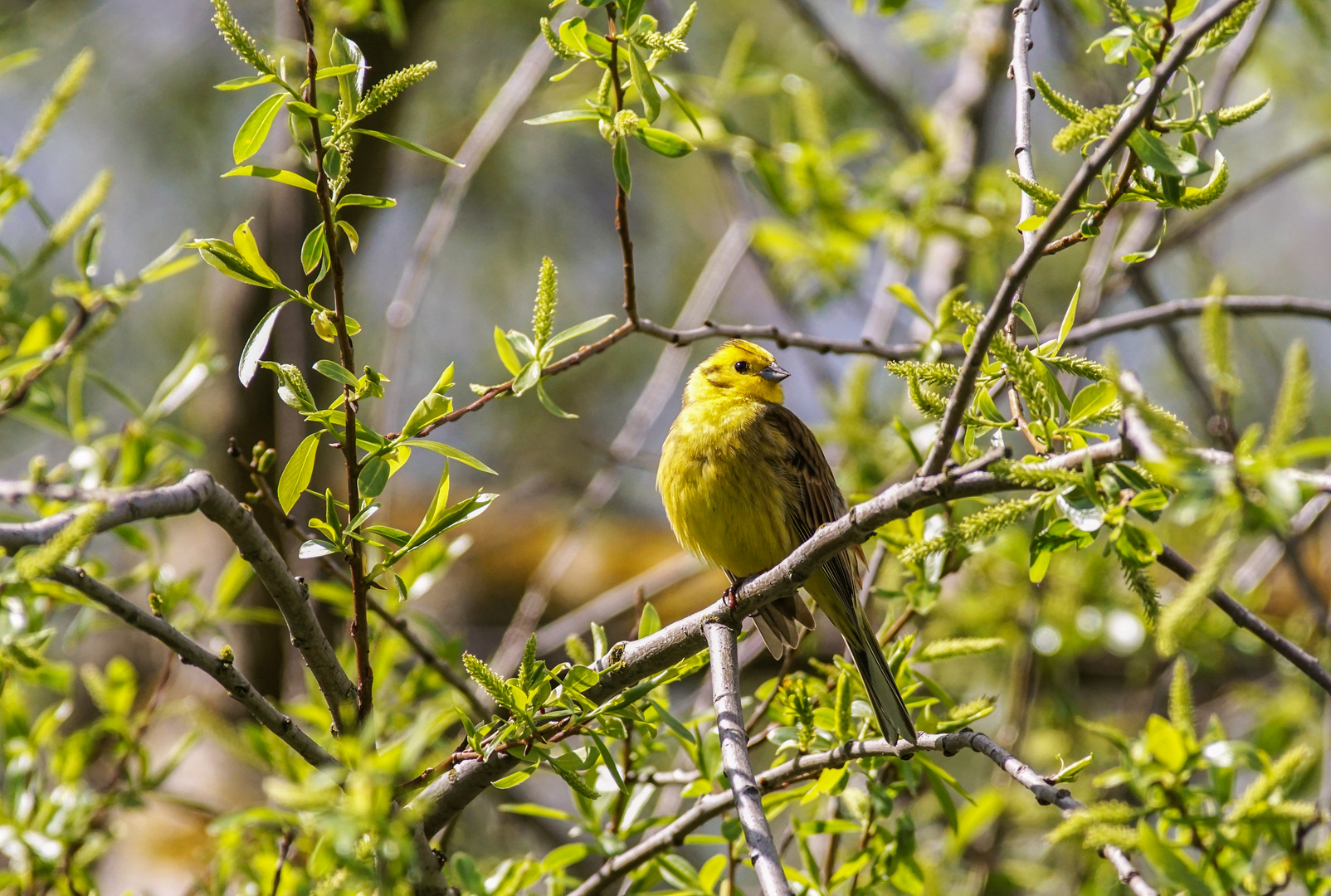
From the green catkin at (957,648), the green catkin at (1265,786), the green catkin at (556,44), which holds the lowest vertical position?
the green catkin at (1265,786)

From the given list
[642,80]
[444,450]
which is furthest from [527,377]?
[642,80]

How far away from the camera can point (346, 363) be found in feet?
6.64

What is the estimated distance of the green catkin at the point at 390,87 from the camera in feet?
5.94

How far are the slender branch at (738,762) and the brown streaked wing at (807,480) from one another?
1.54 m

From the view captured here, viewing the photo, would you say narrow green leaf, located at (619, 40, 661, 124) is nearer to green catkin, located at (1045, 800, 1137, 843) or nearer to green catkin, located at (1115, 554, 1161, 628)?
green catkin, located at (1115, 554, 1161, 628)

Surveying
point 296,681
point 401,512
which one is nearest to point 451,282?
point 401,512

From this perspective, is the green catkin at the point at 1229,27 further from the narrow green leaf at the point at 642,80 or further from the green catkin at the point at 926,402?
the narrow green leaf at the point at 642,80

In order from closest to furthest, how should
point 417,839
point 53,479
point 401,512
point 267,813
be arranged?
point 417,839
point 267,813
point 53,479
point 401,512

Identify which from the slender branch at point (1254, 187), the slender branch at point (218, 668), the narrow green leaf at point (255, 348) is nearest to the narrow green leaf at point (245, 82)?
the narrow green leaf at point (255, 348)

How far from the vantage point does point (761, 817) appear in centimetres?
190

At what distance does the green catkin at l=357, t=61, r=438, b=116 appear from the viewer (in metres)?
1.81

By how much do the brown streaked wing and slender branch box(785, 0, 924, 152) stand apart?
178 cm

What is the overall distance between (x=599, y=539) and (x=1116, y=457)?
21.3 feet

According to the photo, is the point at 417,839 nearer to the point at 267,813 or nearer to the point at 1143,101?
the point at 267,813
